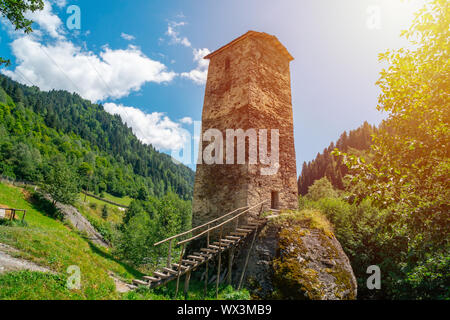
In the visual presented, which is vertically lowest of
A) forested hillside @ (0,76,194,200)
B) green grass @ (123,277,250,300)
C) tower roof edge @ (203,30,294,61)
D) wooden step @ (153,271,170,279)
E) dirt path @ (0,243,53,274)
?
green grass @ (123,277,250,300)

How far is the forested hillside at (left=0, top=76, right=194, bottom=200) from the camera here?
67.6 m

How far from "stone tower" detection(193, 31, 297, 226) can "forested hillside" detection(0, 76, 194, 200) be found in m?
57.1

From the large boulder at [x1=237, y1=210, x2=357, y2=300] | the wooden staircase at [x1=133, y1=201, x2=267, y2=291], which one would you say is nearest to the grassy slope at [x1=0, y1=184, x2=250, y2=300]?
the wooden staircase at [x1=133, y1=201, x2=267, y2=291]

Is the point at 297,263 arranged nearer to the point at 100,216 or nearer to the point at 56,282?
the point at 56,282

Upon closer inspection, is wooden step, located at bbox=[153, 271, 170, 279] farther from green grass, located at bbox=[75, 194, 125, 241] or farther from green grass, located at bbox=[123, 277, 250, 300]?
green grass, located at bbox=[75, 194, 125, 241]

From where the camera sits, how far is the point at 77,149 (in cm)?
11200

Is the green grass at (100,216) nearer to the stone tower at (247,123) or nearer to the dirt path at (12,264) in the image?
the stone tower at (247,123)

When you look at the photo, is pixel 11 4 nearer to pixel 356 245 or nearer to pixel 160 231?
pixel 160 231

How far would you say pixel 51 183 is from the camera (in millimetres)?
42438

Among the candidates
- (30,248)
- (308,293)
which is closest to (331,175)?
(308,293)

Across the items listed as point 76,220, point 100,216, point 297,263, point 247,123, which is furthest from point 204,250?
point 100,216

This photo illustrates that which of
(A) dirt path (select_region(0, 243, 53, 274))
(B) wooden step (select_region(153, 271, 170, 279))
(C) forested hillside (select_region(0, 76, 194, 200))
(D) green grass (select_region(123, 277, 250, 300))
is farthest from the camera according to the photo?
(C) forested hillside (select_region(0, 76, 194, 200))

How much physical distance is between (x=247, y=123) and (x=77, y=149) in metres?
121
